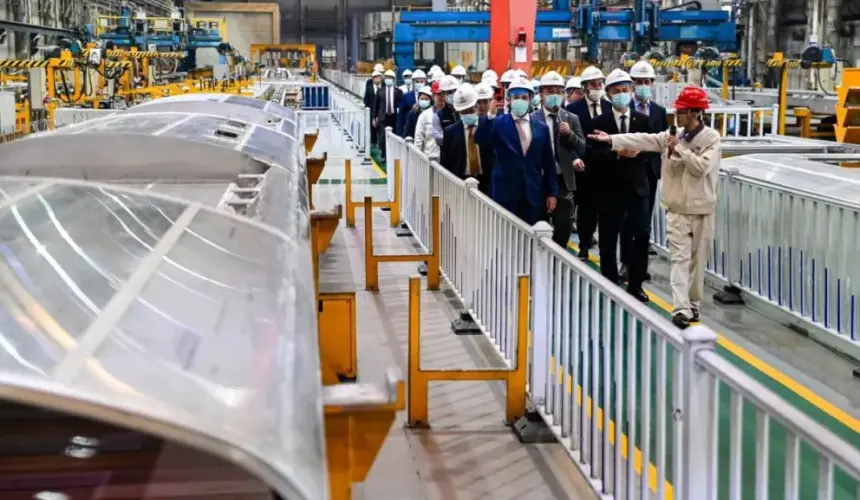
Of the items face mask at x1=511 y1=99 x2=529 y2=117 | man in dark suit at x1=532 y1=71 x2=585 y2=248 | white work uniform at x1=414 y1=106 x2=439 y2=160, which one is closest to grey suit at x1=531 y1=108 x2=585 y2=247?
man in dark suit at x1=532 y1=71 x2=585 y2=248

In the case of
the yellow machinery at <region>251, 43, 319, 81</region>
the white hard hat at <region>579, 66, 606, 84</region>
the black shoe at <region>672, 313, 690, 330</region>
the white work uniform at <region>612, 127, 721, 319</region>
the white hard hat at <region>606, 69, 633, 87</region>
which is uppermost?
the yellow machinery at <region>251, 43, 319, 81</region>

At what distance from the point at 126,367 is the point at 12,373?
208mm

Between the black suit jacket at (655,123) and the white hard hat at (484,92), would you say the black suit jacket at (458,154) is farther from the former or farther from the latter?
the black suit jacket at (655,123)

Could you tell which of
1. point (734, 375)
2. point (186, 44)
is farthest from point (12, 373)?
point (186, 44)

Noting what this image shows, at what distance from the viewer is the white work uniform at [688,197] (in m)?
6.00

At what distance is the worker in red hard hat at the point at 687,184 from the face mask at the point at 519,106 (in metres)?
0.56

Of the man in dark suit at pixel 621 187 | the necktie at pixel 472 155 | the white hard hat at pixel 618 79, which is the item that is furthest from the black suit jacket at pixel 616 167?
the necktie at pixel 472 155

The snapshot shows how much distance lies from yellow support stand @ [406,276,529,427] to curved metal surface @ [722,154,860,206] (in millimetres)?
2443

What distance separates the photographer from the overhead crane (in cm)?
1956

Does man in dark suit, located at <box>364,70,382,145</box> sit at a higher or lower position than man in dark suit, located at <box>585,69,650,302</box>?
higher

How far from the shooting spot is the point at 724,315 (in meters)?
7.08

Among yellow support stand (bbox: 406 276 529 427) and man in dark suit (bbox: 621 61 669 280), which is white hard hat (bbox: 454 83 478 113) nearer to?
man in dark suit (bbox: 621 61 669 280)

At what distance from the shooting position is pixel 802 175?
6.64 meters

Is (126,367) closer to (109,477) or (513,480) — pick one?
(109,477)
